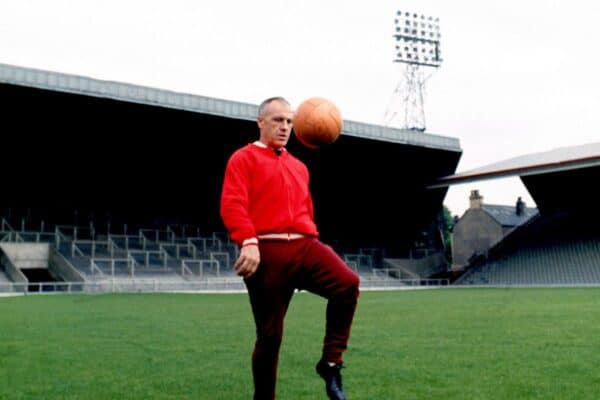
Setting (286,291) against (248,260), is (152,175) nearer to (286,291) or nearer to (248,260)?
(286,291)

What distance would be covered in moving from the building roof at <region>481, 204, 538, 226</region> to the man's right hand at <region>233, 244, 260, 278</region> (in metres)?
65.3

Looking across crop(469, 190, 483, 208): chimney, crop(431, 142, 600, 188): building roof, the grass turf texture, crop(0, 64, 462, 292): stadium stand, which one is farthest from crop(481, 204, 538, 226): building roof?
the grass turf texture

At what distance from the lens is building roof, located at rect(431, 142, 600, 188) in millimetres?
38469

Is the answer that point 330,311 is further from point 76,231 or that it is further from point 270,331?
point 76,231

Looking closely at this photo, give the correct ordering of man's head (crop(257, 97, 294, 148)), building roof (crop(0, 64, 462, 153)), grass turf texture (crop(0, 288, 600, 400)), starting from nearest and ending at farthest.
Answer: man's head (crop(257, 97, 294, 148)), grass turf texture (crop(0, 288, 600, 400)), building roof (crop(0, 64, 462, 153))

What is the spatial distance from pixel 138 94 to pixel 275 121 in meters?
29.5

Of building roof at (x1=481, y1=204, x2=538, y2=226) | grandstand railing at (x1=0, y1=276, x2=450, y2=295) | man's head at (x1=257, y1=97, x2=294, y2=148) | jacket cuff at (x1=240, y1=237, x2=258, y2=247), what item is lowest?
jacket cuff at (x1=240, y1=237, x2=258, y2=247)

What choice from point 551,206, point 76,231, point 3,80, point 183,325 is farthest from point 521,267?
point 183,325

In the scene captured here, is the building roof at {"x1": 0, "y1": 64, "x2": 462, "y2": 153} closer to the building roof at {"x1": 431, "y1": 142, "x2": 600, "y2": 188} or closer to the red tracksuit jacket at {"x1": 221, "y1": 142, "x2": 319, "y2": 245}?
the building roof at {"x1": 431, "y1": 142, "x2": 600, "y2": 188}

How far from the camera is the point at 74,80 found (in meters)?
31.0

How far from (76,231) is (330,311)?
35664 mm

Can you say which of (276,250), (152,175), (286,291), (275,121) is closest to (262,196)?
(276,250)

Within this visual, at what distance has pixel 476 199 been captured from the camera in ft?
224

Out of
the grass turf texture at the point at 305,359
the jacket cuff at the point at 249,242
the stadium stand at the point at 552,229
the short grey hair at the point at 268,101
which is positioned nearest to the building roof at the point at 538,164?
→ the stadium stand at the point at 552,229
